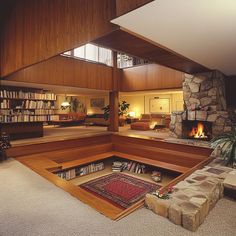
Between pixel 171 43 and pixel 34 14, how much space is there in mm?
2467

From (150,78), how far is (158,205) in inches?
251

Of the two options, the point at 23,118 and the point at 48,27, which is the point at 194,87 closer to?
the point at 48,27

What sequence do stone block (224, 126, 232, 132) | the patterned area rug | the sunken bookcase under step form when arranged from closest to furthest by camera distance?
the patterned area rug → stone block (224, 126, 232, 132) → the sunken bookcase under step

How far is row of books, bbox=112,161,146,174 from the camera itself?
638 centimetres

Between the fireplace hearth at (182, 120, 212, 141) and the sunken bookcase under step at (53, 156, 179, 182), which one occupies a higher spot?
the fireplace hearth at (182, 120, 212, 141)

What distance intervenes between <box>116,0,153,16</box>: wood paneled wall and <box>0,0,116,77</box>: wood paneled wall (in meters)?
0.08

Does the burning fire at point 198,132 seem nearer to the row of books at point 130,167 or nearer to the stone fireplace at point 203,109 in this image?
the stone fireplace at point 203,109

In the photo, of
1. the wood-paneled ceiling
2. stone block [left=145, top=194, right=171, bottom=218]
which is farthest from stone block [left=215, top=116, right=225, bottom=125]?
stone block [left=145, top=194, right=171, bottom=218]

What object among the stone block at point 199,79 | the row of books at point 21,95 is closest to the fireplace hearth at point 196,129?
the stone block at point 199,79

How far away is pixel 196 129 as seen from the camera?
20.7ft

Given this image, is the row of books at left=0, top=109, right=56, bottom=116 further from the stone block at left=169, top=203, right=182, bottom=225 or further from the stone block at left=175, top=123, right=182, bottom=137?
the stone block at left=169, top=203, right=182, bottom=225

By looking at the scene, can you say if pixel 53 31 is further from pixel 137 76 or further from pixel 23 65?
pixel 137 76

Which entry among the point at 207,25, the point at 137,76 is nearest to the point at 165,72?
the point at 137,76

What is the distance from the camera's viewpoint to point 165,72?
7.35 m
